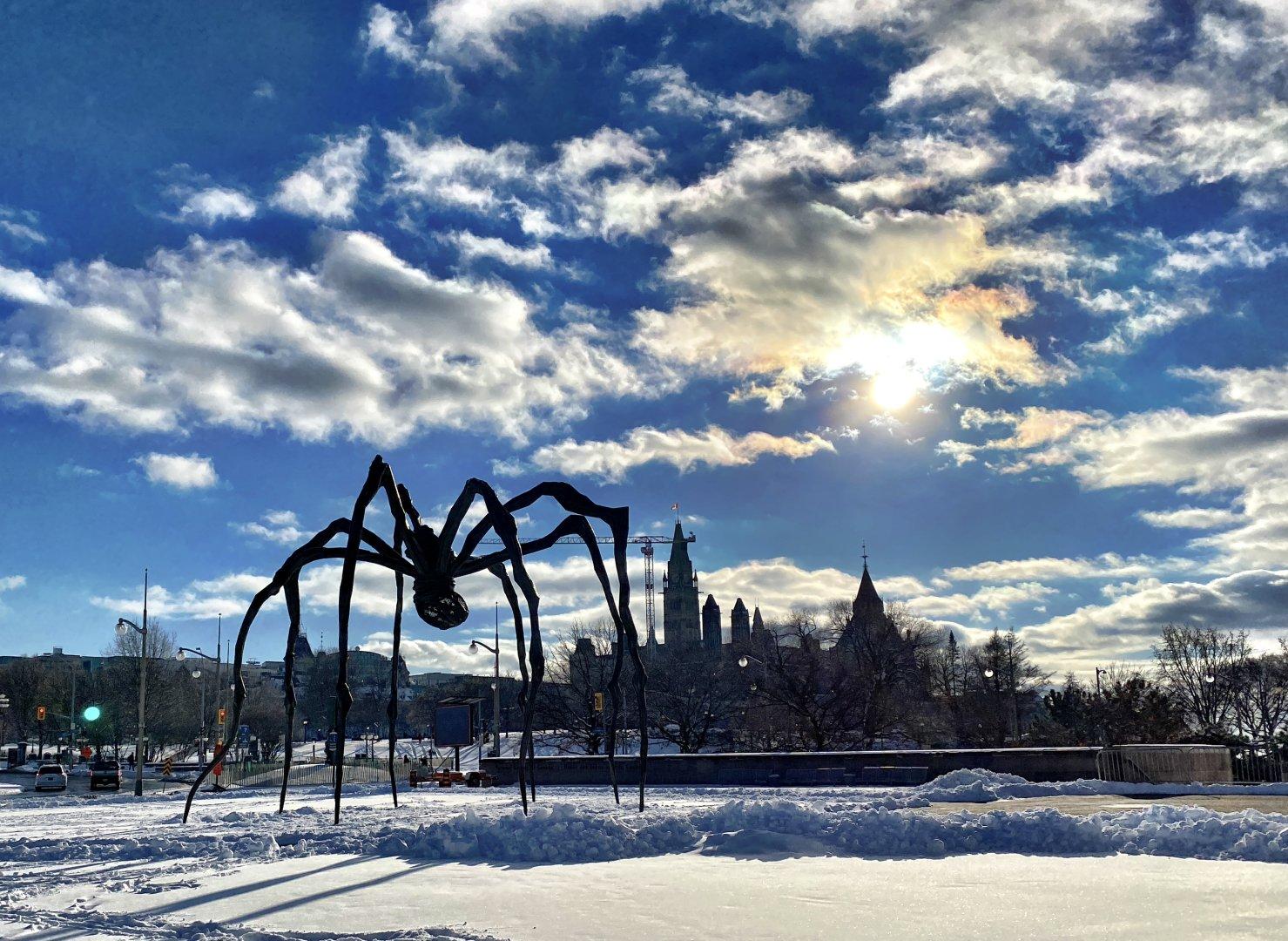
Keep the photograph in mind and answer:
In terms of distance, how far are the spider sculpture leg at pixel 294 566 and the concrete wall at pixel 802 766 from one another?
1529 cm

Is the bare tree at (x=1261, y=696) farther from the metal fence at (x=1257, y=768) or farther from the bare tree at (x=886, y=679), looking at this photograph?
the metal fence at (x=1257, y=768)

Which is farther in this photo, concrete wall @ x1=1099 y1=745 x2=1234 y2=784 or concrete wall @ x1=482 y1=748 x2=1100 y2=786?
concrete wall @ x1=482 y1=748 x2=1100 y2=786

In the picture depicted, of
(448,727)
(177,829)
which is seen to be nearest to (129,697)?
(448,727)

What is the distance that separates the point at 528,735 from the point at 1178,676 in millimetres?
76447

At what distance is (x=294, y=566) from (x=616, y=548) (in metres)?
4.39

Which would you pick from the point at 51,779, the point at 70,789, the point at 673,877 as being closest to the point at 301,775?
the point at 51,779

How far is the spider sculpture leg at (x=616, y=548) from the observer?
12.8 meters

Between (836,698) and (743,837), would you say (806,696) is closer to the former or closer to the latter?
(836,698)

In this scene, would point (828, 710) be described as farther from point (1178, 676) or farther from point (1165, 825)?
point (1165, 825)

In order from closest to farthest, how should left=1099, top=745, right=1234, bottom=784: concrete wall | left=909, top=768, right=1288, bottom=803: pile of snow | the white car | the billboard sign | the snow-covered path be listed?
the snow-covered path, left=909, top=768, right=1288, bottom=803: pile of snow, left=1099, top=745, right=1234, bottom=784: concrete wall, the white car, the billboard sign

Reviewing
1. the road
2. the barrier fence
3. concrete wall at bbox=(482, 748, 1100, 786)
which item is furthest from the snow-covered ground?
the road

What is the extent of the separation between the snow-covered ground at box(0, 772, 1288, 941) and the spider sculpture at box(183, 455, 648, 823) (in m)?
0.92

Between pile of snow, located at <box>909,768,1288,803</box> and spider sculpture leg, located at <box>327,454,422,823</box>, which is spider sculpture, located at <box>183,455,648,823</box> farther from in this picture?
pile of snow, located at <box>909,768,1288,803</box>

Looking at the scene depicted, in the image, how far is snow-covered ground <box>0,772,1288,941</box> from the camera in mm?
7980
